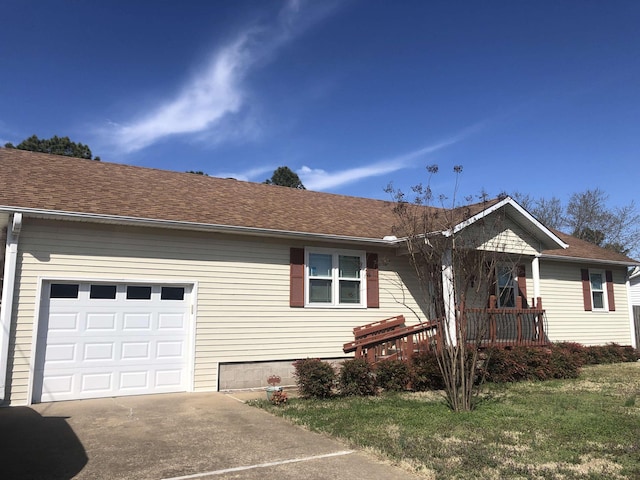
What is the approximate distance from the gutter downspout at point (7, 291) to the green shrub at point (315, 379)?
16.3 feet

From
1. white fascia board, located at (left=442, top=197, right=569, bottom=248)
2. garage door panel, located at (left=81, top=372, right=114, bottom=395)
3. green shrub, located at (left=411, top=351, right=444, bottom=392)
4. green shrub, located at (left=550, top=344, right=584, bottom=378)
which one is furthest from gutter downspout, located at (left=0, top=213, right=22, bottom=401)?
green shrub, located at (left=550, top=344, right=584, bottom=378)

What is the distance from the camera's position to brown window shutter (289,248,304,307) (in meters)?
10.9

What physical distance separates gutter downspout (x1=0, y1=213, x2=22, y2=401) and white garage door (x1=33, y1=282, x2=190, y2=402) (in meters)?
0.50

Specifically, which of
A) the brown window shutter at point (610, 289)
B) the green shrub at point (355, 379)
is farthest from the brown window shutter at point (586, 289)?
the green shrub at point (355, 379)

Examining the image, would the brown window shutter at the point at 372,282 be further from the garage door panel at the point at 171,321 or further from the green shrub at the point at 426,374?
the garage door panel at the point at 171,321

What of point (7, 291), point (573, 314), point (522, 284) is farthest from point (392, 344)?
point (573, 314)

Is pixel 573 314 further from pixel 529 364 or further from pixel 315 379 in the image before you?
pixel 315 379

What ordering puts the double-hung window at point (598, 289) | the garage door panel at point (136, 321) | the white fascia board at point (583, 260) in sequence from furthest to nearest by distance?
1. the double-hung window at point (598, 289)
2. the white fascia board at point (583, 260)
3. the garage door panel at point (136, 321)

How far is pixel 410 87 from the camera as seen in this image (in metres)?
13.7

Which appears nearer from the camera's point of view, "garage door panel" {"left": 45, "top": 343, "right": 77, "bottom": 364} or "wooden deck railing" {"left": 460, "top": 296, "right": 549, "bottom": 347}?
"garage door panel" {"left": 45, "top": 343, "right": 77, "bottom": 364}

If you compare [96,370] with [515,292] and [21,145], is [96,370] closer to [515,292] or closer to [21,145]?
[515,292]

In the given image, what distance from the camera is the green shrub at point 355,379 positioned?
8.98 metres

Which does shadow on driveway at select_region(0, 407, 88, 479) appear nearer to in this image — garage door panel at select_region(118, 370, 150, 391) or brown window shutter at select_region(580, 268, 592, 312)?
garage door panel at select_region(118, 370, 150, 391)

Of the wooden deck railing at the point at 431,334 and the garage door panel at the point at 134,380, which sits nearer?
the garage door panel at the point at 134,380
